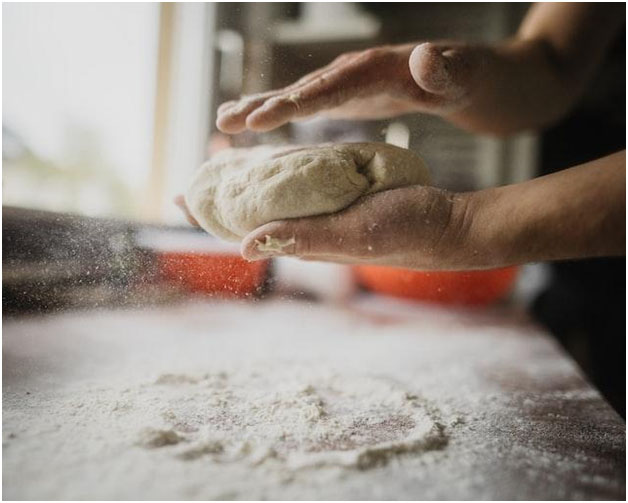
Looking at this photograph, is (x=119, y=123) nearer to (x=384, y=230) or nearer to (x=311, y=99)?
(x=311, y=99)

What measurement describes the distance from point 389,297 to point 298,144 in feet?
3.16

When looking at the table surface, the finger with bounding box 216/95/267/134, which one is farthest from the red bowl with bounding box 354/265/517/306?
the finger with bounding box 216/95/267/134

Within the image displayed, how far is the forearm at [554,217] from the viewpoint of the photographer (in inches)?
25.3

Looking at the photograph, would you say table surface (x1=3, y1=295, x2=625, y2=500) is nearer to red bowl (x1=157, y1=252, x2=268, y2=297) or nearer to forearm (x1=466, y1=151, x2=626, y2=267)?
red bowl (x1=157, y1=252, x2=268, y2=297)

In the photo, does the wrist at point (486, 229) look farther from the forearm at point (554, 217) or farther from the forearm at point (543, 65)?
the forearm at point (543, 65)

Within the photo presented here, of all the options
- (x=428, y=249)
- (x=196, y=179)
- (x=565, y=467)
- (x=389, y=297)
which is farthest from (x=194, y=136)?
(x=389, y=297)

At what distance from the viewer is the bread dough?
28.8 inches

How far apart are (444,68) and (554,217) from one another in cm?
27

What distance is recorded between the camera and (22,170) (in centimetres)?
88

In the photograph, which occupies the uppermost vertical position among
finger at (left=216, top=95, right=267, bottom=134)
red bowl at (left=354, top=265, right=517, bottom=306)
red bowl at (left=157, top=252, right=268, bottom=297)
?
finger at (left=216, top=95, right=267, bottom=134)

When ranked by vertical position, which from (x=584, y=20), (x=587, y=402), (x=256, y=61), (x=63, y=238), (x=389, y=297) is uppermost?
(x=584, y=20)

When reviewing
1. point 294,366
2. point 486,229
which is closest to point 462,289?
point 294,366

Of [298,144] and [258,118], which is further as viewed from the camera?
[298,144]

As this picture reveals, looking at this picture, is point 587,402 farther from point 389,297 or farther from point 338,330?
point 389,297
